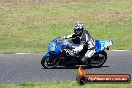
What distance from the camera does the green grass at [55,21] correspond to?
2327cm

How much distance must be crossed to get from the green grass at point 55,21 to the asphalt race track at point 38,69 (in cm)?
180

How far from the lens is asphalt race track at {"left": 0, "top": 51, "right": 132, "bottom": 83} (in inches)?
583

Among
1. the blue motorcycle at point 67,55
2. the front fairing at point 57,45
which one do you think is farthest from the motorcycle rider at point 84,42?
the front fairing at point 57,45

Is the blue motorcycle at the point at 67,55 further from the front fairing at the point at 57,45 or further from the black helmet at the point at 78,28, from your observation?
the black helmet at the point at 78,28

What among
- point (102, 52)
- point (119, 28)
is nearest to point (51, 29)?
point (119, 28)

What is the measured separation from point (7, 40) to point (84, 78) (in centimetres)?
1526

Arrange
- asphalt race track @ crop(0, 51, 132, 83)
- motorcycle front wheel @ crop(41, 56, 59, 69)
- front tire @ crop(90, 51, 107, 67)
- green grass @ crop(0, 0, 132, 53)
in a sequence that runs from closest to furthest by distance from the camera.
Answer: asphalt race track @ crop(0, 51, 132, 83) → motorcycle front wheel @ crop(41, 56, 59, 69) → front tire @ crop(90, 51, 107, 67) → green grass @ crop(0, 0, 132, 53)

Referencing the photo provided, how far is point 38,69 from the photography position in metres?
16.5

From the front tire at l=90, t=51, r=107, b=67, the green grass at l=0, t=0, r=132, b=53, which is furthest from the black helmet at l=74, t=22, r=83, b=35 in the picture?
the green grass at l=0, t=0, r=132, b=53

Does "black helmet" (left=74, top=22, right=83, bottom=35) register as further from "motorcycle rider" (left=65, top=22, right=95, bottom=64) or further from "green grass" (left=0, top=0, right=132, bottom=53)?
"green grass" (left=0, top=0, right=132, bottom=53)

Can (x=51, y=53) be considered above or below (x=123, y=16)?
above

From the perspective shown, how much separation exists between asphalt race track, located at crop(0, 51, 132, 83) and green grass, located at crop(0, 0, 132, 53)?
5.90 feet

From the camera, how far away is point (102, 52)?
17.0 m

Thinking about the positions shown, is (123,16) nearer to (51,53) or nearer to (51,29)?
(51,29)
